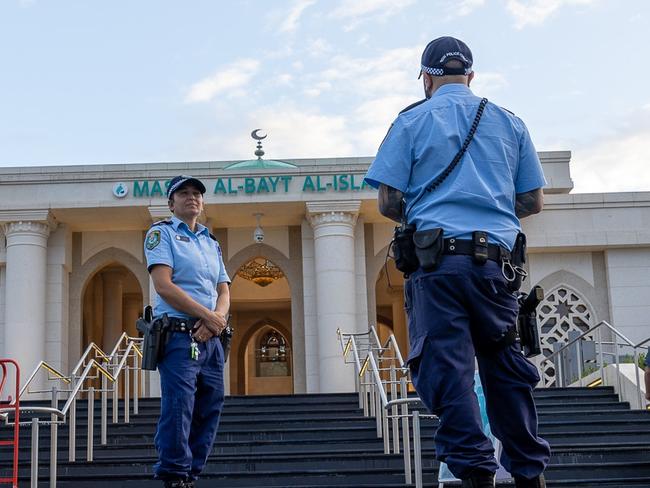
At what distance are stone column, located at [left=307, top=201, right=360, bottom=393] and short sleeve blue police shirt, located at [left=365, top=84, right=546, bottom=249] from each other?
505 inches

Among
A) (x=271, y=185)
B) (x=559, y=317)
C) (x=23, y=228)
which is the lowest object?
(x=559, y=317)

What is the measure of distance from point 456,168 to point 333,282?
13087 mm

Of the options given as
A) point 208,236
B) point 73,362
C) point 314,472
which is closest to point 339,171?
point 73,362

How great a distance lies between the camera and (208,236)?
5699mm

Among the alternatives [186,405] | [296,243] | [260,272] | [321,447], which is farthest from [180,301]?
[260,272]

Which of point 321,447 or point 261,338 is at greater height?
point 261,338

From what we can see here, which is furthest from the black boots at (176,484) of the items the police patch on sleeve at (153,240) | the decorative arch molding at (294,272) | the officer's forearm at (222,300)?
A: the decorative arch molding at (294,272)

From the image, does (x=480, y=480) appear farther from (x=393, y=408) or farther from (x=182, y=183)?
(x=393, y=408)

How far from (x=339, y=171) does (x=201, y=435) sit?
472 inches

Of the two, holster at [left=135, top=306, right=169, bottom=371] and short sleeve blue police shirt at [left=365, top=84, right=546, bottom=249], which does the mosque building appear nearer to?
holster at [left=135, top=306, right=169, bottom=371]

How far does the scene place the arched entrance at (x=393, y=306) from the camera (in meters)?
24.0

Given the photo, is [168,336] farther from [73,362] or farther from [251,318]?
[251,318]

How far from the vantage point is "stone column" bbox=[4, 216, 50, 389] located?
1652 cm

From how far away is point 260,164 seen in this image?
18.4m
